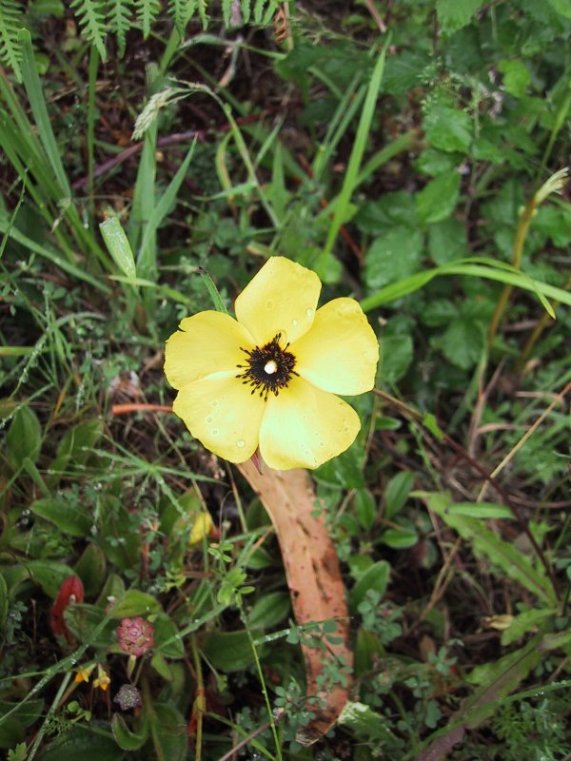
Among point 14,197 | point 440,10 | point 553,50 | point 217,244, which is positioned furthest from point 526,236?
point 14,197

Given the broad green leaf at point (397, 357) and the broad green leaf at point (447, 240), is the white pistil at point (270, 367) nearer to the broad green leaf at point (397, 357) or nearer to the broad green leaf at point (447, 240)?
the broad green leaf at point (397, 357)

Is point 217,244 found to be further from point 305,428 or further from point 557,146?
point 557,146

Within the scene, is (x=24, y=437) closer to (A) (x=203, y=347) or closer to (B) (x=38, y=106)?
(A) (x=203, y=347)

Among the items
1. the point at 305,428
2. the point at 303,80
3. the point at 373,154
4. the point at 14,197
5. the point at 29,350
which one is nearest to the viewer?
the point at 305,428

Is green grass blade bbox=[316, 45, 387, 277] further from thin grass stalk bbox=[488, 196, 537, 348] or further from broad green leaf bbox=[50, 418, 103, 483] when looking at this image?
broad green leaf bbox=[50, 418, 103, 483]

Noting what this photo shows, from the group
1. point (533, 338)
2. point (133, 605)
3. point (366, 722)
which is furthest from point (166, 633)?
point (533, 338)
